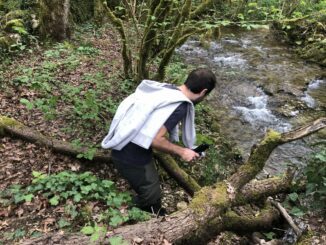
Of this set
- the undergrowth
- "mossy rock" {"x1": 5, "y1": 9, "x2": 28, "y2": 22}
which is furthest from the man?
"mossy rock" {"x1": 5, "y1": 9, "x2": 28, "y2": 22}

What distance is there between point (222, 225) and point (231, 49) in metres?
11.6

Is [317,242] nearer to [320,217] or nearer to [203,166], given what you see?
[320,217]

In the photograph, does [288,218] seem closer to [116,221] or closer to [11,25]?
[116,221]

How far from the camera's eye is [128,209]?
4.49 m

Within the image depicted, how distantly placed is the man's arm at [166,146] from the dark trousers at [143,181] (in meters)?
0.46

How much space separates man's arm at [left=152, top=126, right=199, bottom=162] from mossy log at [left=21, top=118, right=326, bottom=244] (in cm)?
45

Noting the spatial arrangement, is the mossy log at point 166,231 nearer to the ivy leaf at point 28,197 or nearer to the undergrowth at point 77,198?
the undergrowth at point 77,198

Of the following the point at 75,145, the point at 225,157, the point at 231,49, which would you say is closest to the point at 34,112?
the point at 75,145

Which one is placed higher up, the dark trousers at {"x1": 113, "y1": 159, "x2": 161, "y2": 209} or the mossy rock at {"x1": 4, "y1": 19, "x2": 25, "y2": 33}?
the mossy rock at {"x1": 4, "y1": 19, "x2": 25, "y2": 33}

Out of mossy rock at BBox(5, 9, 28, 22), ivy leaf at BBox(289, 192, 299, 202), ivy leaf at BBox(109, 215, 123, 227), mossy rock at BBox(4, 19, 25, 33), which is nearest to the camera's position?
ivy leaf at BBox(109, 215, 123, 227)

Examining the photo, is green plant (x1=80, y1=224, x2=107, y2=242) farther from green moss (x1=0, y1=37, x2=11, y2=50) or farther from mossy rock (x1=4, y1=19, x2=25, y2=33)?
mossy rock (x1=4, y1=19, x2=25, y2=33)

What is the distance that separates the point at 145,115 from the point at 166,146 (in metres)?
0.42

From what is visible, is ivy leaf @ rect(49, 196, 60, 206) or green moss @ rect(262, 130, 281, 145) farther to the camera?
green moss @ rect(262, 130, 281, 145)

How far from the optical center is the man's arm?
13.2 feet
